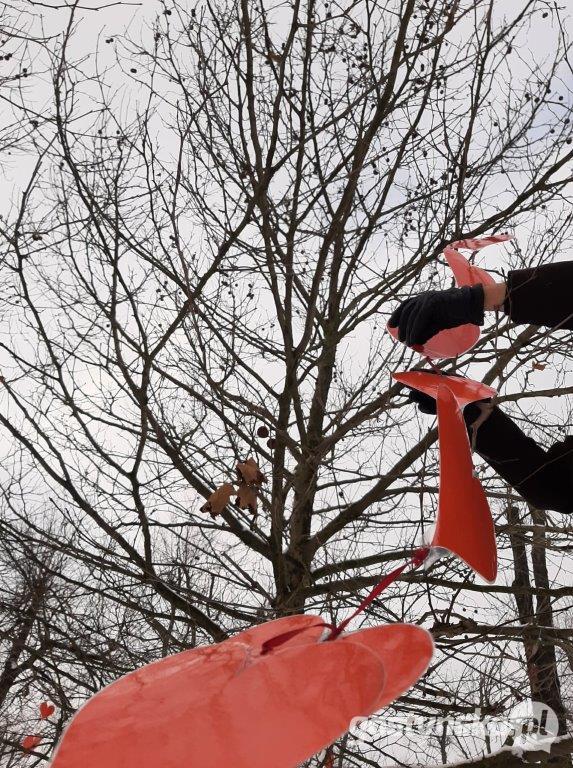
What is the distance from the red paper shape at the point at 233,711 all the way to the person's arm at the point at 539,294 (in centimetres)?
89

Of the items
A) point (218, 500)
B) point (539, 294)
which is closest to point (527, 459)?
point (539, 294)

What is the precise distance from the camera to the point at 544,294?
1511 millimetres

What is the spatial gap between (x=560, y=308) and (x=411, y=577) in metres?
1.70

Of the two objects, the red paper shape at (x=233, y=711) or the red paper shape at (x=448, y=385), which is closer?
the red paper shape at (x=233, y=711)

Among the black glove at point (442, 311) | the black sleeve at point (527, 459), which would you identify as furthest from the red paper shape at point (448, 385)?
the black sleeve at point (527, 459)

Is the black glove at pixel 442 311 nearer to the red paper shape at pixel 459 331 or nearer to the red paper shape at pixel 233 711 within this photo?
the red paper shape at pixel 459 331

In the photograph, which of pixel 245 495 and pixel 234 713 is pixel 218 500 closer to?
pixel 245 495

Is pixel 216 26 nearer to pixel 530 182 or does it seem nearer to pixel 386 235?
pixel 386 235

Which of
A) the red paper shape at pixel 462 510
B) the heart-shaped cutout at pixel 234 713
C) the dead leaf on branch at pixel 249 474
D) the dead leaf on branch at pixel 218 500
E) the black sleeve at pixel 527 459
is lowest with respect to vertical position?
the heart-shaped cutout at pixel 234 713

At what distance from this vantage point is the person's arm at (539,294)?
1496 millimetres

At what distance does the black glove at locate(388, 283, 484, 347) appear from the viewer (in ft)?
4.82

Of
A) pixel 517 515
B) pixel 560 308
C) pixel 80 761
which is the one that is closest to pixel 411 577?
pixel 517 515

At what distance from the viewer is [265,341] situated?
4258 millimetres

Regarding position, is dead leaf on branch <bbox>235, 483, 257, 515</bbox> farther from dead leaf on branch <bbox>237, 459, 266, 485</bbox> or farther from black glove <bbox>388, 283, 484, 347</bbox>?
black glove <bbox>388, 283, 484, 347</bbox>
